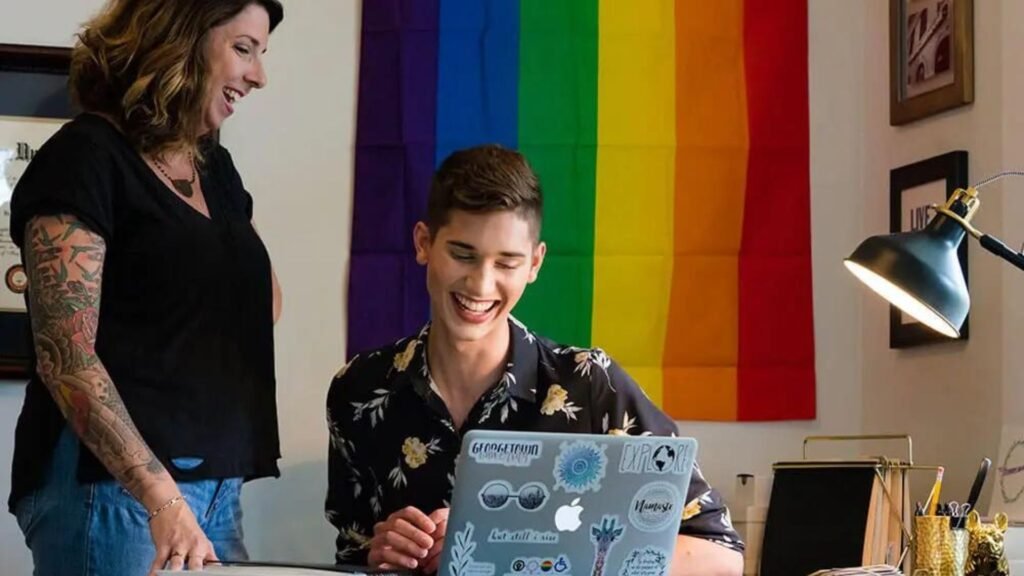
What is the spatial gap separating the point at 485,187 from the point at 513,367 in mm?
239

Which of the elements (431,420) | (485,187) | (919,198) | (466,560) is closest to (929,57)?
(919,198)

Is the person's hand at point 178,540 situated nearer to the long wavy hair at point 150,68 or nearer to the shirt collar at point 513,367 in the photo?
the shirt collar at point 513,367

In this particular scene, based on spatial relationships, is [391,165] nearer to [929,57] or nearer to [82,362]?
[929,57]

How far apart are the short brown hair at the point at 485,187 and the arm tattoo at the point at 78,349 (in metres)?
0.44

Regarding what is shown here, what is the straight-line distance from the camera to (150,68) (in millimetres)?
1874

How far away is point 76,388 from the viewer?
1744 mm

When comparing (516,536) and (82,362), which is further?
(82,362)

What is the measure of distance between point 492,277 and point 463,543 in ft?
1.63

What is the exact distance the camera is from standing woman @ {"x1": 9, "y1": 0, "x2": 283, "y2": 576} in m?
1.75

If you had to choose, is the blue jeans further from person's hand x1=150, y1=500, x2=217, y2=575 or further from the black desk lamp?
the black desk lamp

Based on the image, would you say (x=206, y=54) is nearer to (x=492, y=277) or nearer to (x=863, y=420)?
(x=492, y=277)

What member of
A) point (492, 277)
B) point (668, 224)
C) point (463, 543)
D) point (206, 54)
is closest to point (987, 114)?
point (668, 224)

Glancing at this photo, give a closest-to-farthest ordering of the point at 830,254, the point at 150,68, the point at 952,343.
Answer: the point at 150,68 < the point at 952,343 < the point at 830,254

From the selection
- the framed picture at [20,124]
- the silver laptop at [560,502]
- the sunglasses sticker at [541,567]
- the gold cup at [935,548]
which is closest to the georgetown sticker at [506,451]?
the silver laptop at [560,502]
